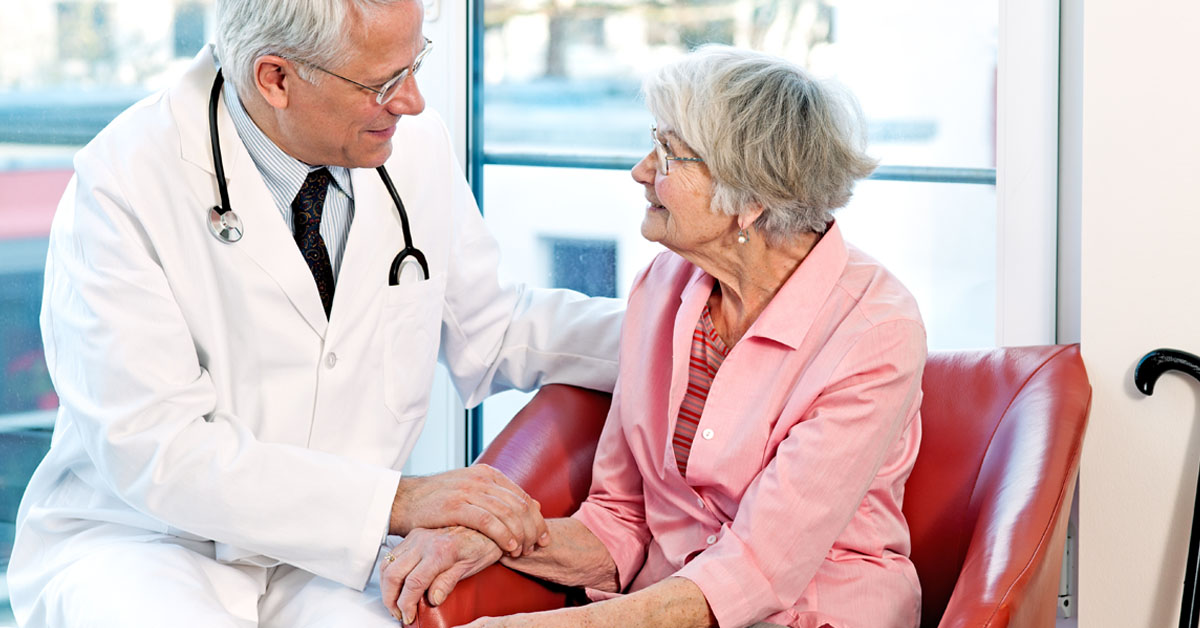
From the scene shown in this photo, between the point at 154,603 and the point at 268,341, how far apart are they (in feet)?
1.33

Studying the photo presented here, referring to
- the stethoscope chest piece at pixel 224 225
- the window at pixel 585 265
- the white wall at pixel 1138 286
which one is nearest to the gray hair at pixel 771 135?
the white wall at pixel 1138 286

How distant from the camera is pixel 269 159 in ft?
5.80

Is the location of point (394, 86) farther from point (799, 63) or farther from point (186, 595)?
point (799, 63)

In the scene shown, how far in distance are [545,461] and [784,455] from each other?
19.4 inches

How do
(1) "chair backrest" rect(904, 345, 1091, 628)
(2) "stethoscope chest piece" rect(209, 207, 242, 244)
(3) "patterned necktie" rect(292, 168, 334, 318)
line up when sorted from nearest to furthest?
(1) "chair backrest" rect(904, 345, 1091, 628)
(2) "stethoscope chest piece" rect(209, 207, 242, 244)
(3) "patterned necktie" rect(292, 168, 334, 318)

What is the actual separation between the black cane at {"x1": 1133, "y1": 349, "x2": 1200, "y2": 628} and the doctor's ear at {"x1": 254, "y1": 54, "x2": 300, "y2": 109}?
1.31 meters

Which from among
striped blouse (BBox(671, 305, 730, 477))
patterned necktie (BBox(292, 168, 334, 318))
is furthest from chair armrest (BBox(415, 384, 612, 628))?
patterned necktie (BBox(292, 168, 334, 318))

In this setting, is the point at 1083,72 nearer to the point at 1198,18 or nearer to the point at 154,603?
the point at 1198,18

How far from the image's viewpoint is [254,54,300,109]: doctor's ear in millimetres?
1657

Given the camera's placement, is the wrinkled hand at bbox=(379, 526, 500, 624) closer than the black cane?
Yes

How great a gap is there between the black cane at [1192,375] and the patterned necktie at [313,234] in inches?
48.3

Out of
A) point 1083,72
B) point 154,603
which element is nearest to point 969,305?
point 1083,72

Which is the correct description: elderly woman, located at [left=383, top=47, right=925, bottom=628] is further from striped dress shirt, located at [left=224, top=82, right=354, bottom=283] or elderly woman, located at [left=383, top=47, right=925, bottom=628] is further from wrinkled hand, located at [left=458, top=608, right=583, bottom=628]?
striped dress shirt, located at [left=224, top=82, right=354, bottom=283]

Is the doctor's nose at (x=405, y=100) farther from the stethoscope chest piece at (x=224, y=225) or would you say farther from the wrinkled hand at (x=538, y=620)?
the wrinkled hand at (x=538, y=620)
